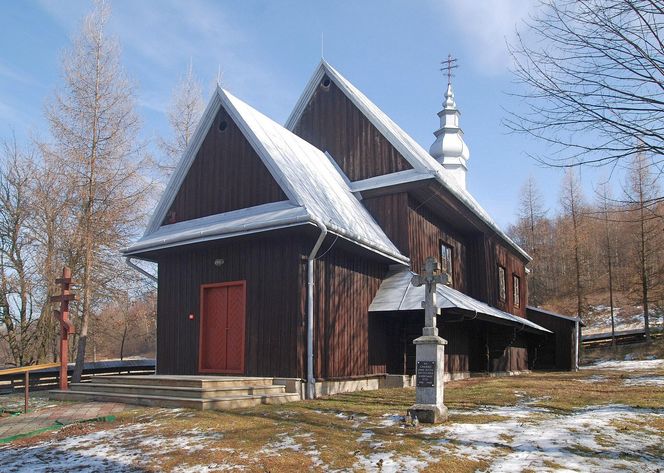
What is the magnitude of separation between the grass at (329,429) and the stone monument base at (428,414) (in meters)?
0.23

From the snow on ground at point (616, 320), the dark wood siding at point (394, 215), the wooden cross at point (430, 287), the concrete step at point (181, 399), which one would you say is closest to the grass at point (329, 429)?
the concrete step at point (181, 399)

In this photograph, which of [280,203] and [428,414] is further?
[280,203]

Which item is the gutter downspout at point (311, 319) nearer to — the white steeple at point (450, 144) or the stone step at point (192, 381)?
the stone step at point (192, 381)

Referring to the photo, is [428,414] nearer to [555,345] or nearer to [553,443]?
[553,443]

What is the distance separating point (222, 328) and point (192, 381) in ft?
8.40

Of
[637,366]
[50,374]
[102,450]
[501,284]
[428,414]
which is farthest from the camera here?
[501,284]

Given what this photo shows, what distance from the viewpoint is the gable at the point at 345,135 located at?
1505 centimetres

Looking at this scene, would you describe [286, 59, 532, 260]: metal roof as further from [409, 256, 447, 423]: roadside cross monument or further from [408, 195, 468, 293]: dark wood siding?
[409, 256, 447, 423]: roadside cross monument

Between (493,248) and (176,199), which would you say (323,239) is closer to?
(176,199)

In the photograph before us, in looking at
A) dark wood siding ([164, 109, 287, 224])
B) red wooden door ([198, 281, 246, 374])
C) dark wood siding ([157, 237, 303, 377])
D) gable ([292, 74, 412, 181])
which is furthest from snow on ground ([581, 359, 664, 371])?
dark wood siding ([164, 109, 287, 224])

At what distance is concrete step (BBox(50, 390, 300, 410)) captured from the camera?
871 cm

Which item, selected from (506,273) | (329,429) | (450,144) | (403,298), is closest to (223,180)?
(403,298)

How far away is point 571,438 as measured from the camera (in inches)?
246

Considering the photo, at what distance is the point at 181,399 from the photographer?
349 inches
